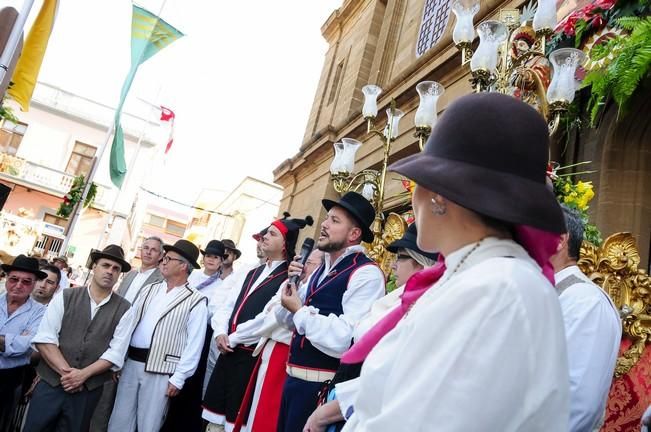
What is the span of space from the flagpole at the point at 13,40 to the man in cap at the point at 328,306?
146 inches

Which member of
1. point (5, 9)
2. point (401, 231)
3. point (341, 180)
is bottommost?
point (401, 231)

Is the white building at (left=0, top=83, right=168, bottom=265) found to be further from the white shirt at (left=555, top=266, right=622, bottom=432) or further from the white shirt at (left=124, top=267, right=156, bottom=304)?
the white shirt at (left=555, top=266, right=622, bottom=432)

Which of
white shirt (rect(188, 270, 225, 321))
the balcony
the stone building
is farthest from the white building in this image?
white shirt (rect(188, 270, 225, 321))

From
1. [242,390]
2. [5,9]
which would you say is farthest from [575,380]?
[5,9]

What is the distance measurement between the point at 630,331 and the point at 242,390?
3180mm

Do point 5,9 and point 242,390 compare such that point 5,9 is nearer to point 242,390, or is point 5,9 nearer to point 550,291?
point 242,390

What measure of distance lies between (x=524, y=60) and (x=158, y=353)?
179 inches

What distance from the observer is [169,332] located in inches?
186

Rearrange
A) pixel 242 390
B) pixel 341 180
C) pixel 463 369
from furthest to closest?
pixel 341 180
pixel 242 390
pixel 463 369

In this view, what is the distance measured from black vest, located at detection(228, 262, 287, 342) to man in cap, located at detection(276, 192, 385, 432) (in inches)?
31.1

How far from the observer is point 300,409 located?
327cm

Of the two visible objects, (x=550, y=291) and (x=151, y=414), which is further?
(x=151, y=414)

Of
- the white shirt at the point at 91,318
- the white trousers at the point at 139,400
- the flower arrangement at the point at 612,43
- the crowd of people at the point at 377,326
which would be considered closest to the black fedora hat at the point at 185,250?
the crowd of people at the point at 377,326

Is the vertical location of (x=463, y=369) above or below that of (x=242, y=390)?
above
